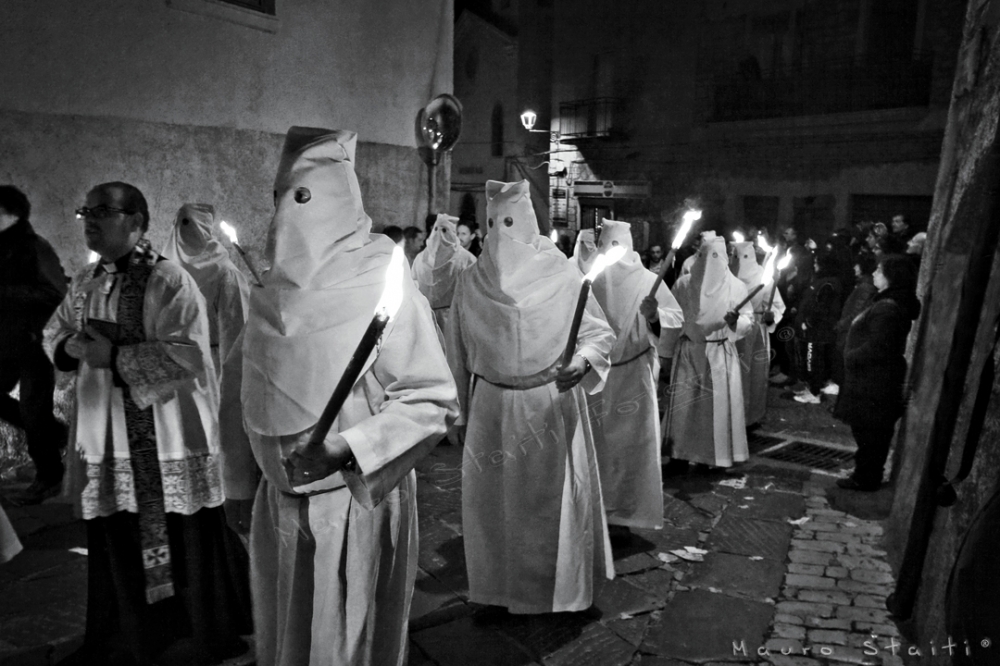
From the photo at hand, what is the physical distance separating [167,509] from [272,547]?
1253mm

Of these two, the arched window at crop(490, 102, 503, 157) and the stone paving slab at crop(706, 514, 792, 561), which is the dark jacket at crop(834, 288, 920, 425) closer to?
the stone paving slab at crop(706, 514, 792, 561)

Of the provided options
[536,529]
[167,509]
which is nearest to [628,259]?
[536,529]

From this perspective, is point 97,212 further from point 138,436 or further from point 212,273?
point 212,273

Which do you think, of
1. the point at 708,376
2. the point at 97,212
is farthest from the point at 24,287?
the point at 708,376

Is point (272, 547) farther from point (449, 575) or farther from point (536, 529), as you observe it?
point (449, 575)

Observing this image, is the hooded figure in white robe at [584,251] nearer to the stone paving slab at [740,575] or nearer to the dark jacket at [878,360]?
the dark jacket at [878,360]

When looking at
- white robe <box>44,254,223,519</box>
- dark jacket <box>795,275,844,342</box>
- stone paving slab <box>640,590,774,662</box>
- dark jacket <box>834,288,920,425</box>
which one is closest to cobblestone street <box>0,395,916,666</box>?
stone paving slab <box>640,590,774,662</box>

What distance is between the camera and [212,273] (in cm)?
503

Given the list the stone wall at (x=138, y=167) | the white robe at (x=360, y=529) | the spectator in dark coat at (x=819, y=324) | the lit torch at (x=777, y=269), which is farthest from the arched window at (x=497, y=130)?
the white robe at (x=360, y=529)

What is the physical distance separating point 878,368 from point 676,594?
10.4ft

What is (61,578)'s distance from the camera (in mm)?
4672

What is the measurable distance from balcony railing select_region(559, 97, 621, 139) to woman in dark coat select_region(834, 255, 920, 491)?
680 inches

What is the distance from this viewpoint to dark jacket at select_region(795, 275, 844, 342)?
9.80m

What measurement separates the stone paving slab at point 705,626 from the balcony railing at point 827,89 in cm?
1530
